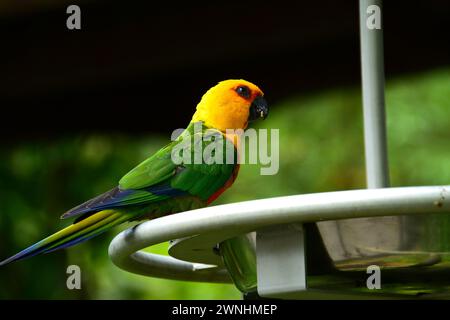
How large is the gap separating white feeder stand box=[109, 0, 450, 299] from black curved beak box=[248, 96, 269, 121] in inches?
32.3

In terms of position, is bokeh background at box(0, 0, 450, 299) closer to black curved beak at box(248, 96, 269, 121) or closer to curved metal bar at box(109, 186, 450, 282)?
black curved beak at box(248, 96, 269, 121)

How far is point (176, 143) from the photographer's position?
2.05 m

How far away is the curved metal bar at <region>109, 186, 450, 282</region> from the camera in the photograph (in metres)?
1.12

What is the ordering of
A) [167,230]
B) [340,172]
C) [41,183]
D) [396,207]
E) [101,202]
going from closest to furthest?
[396,207] → [167,230] → [101,202] → [41,183] → [340,172]

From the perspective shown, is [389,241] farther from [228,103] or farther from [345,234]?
[228,103]

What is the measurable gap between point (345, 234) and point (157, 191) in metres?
0.61

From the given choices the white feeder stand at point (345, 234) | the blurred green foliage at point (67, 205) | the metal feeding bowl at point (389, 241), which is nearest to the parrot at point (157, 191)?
the white feeder stand at point (345, 234)

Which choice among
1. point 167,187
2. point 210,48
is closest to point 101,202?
point 167,187

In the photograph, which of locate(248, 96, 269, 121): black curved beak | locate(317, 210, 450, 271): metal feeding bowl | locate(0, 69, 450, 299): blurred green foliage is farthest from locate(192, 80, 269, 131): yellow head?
locate(317, 210, 450, 271): metal feeding bowl

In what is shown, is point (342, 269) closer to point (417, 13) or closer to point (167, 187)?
point (167, 187)

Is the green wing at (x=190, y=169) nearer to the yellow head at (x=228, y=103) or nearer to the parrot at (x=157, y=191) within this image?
the parrot at (x=157, y=191)

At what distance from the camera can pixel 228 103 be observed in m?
2.27

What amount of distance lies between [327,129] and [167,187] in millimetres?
4018

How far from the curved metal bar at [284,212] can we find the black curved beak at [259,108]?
90cm
